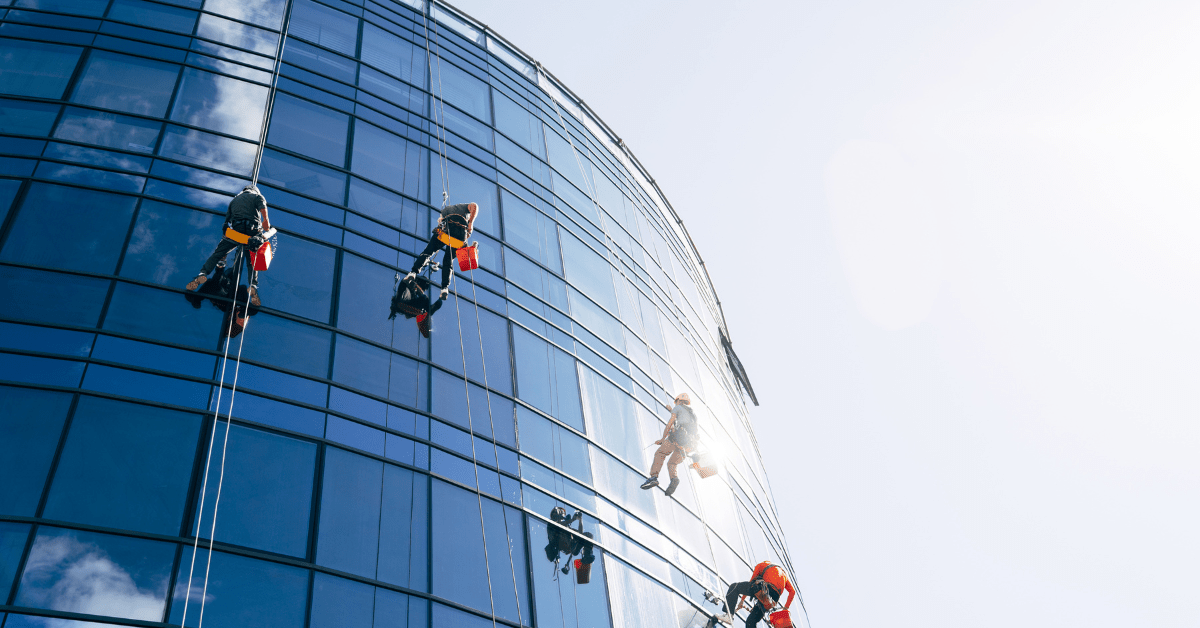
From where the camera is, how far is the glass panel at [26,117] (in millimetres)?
12891

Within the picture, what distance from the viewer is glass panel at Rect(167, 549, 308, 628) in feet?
28.9

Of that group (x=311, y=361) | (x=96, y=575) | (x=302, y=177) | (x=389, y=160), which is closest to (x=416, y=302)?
(x=311, y=361)

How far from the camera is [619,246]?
21703 mm

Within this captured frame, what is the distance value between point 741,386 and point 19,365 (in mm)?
22411

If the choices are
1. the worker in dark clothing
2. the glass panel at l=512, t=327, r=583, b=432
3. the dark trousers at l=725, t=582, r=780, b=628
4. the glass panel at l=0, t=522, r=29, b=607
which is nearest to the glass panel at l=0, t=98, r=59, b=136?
the worker in dark clothing

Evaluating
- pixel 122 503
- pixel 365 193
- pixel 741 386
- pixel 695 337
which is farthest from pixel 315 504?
pixel 741 386

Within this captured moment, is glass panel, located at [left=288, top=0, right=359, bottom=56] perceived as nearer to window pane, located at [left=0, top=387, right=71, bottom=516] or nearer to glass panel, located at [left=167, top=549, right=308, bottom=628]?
window pane, located at [left=0, top=387, right=71, bottom=516]

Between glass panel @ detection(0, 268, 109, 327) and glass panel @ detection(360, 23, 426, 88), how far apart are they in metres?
9.31

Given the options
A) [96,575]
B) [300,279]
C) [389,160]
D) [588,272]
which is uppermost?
[389,160]

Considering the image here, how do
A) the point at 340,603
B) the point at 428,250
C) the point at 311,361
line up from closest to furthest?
1. the point at 340,603
2. the point at 311,361
3. the point at 428,250

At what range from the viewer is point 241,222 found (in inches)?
440

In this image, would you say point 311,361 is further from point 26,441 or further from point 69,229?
point 69,229

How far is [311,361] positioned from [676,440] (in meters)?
6.73

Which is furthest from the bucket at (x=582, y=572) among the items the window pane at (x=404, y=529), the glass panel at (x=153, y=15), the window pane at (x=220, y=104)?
the glass panel at (x=153, y=15)
